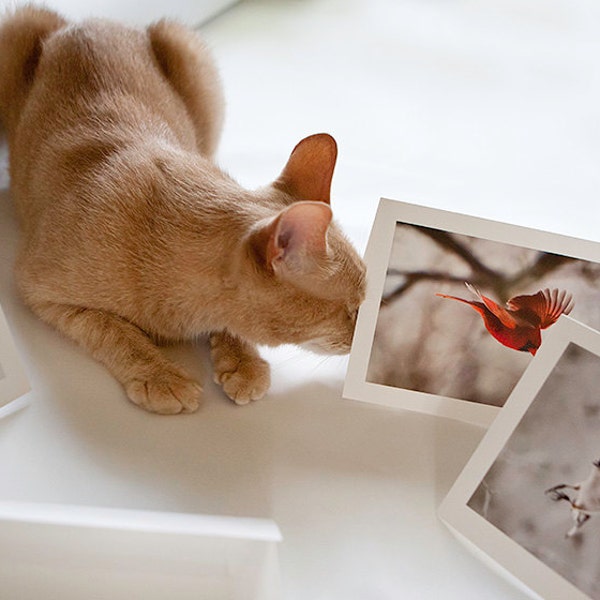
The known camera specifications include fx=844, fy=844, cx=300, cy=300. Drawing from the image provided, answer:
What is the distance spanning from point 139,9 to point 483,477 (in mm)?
1162

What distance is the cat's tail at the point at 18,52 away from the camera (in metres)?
1.38

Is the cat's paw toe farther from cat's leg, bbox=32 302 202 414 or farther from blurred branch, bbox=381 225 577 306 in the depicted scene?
blurred branch, bbox=381 225 577 306

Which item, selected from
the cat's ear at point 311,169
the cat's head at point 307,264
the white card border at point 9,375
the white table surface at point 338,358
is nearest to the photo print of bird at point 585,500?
the white table surface at point 338,358

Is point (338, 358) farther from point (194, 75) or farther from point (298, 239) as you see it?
point (194, 75)

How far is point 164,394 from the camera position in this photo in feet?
3.59

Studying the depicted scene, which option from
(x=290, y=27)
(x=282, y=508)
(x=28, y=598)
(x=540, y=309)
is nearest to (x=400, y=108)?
(x=290, y=27)

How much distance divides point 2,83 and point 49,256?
1.40ft

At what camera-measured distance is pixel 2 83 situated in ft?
4.60

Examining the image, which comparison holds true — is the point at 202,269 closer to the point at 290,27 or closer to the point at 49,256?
the point at 49,256

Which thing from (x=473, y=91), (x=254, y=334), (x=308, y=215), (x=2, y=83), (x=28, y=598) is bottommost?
(x=28, y=598)

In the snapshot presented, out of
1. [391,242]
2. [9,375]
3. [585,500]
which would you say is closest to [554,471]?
[585,500]

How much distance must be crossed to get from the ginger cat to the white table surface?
0.05m

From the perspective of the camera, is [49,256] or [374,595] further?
[49,256]

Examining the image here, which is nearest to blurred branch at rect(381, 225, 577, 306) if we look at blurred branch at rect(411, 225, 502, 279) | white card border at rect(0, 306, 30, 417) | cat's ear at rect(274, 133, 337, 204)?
blurred branch at rect(411, 225, 502, 279)
